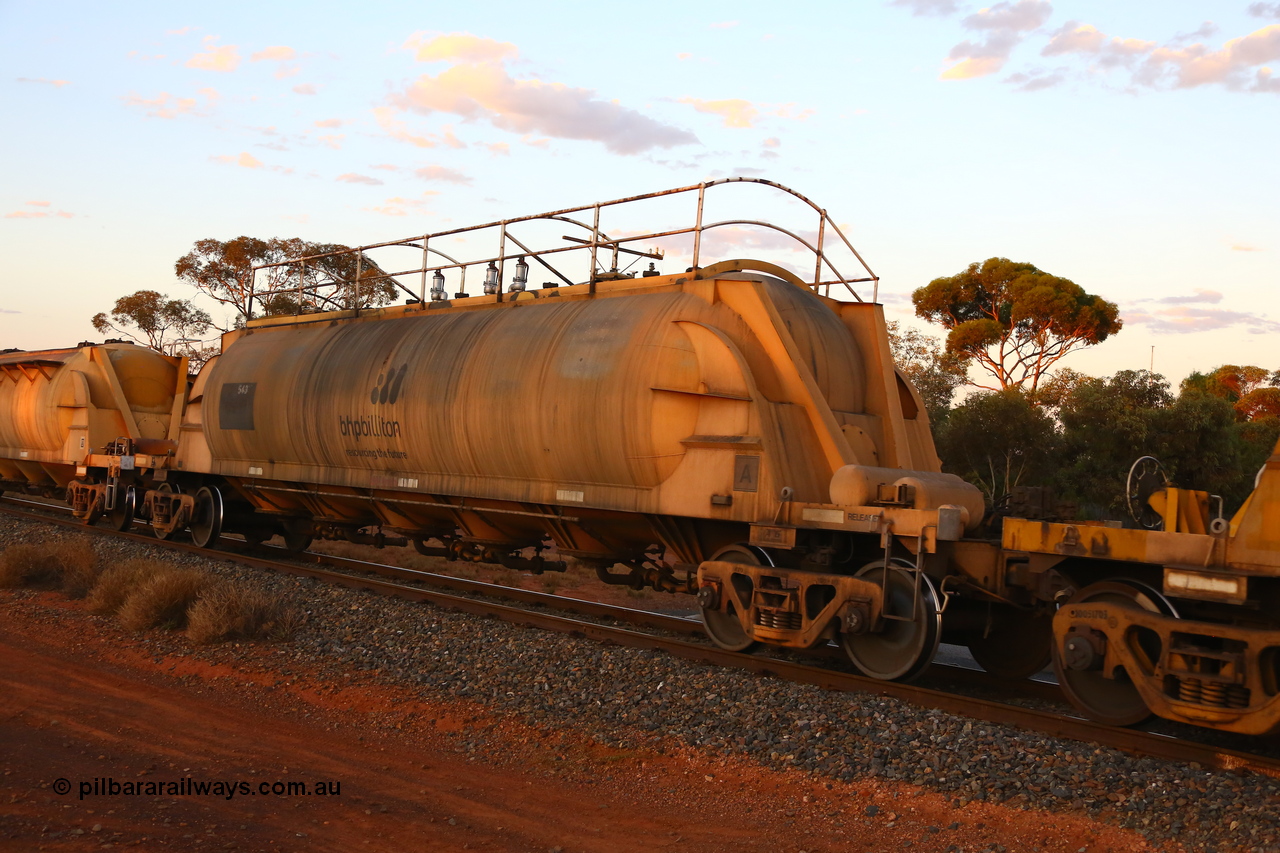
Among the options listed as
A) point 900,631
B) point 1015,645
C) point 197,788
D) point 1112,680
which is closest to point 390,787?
point 197,788

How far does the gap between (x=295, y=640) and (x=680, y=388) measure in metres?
4.66

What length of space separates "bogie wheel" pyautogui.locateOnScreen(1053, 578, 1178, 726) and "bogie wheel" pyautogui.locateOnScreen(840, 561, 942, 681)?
106 cm

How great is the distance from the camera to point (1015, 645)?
899cm

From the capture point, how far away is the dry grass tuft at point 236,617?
31.1 ft

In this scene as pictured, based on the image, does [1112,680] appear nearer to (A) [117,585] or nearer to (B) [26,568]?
(A) [117,585]

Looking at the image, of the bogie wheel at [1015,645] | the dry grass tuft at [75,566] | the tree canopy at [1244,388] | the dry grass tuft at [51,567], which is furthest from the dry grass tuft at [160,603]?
the tree canopy at [1244,388]

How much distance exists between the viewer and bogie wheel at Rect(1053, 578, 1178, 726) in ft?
22.3

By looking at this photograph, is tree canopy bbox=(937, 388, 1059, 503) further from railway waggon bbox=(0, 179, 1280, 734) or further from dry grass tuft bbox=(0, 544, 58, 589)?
dry grass tuft bbox=(0, 544, 58, 589)

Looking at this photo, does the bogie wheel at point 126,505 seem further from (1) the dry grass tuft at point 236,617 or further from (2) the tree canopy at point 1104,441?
(2) the tree canopy at point 1104,441

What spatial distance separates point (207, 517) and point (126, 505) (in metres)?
2.78

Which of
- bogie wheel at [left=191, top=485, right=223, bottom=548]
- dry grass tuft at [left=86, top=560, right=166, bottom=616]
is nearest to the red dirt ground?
dry grass tuft at [left=86, top=560, right=166, bottom=616]

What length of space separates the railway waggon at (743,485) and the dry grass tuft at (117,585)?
8.95ft

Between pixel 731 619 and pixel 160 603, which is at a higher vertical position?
pixel 731 619

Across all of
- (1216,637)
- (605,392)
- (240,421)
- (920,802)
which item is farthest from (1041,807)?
(240,421)
